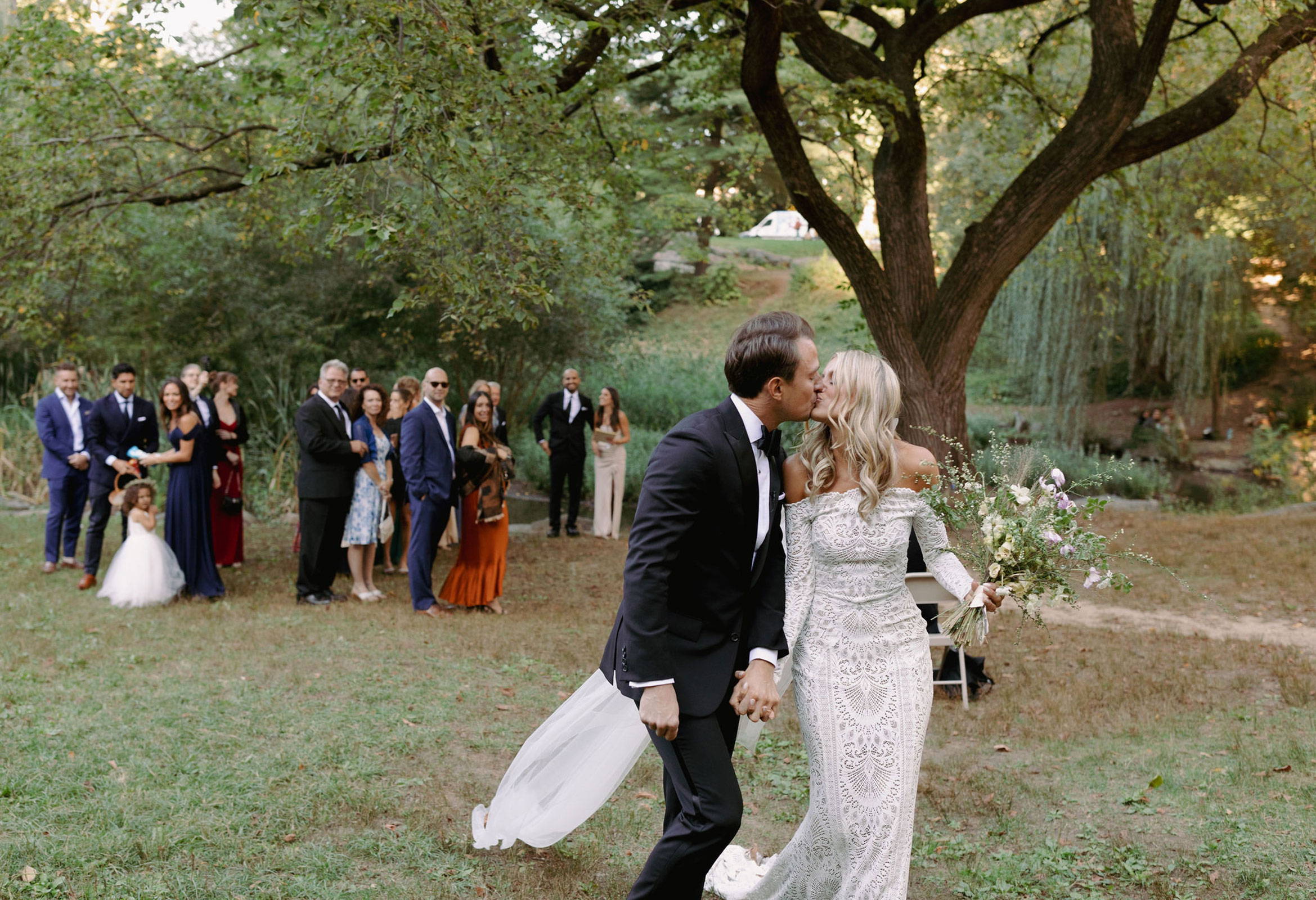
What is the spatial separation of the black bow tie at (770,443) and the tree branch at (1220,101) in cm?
946

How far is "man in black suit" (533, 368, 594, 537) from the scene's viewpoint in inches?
614

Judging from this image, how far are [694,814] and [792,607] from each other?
2.66 ft

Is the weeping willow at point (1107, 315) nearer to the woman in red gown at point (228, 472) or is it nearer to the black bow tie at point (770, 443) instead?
the woman in red gown at point (228, 472)

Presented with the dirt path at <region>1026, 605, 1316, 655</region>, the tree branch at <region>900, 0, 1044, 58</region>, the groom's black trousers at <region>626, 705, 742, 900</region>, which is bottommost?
the dirt path at <region>1026, 605, 1316, 655</region>

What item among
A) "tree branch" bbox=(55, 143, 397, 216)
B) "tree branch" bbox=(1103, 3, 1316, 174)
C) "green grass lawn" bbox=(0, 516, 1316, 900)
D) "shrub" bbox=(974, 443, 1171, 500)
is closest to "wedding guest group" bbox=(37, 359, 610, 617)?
"green grass lawn" bbox=(0, 516, 1316, 900)

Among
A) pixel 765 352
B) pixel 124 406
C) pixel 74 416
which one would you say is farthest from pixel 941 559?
pixel 74 416

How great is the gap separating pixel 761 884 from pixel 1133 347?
955 inches

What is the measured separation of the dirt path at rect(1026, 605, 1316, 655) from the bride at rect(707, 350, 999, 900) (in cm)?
707

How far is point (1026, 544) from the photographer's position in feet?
13.1

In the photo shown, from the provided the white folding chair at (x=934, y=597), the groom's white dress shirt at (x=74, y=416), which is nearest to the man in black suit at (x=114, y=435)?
the groom's white dress shirt at (x=74, y=416)

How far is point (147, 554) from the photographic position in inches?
405

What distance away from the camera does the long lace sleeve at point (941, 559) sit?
157 inches

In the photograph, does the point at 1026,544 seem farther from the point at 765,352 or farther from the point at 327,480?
the point at 327,480

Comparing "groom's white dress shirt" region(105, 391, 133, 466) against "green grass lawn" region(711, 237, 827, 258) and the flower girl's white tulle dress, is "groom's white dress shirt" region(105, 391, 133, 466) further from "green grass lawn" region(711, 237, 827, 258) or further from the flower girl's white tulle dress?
"green grass lawn" region(711, 237, 827, 258)
